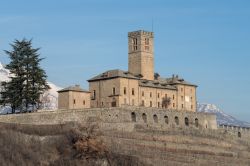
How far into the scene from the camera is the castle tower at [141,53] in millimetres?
97188

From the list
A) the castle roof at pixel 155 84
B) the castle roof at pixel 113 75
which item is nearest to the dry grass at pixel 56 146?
the castle roof at pixel 113 75

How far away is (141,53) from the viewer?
97.3 meters

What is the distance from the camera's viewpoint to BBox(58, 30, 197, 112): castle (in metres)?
89.2

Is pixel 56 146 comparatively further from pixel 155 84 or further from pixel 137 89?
pixel 155 84

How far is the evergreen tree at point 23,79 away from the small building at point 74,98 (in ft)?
14.2

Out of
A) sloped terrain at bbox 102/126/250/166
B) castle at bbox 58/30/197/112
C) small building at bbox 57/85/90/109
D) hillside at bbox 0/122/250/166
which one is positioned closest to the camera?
hillside at bbox 0/122/250/166

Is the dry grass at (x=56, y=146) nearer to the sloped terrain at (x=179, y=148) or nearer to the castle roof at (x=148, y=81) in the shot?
the sloped terrain at (x=179, y=148)

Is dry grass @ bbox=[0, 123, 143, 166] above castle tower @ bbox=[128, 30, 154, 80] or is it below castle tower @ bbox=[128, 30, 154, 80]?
below

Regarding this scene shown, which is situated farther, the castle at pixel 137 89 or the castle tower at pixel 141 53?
the castle tower at pixel 141 53

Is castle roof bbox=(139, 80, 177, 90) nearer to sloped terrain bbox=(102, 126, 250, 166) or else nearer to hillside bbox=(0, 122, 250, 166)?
hillside bbox=(0, 122, 250, 166)

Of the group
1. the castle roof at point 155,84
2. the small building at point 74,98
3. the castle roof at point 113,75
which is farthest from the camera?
the castle roof at point 155,84

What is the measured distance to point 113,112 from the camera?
265 ft

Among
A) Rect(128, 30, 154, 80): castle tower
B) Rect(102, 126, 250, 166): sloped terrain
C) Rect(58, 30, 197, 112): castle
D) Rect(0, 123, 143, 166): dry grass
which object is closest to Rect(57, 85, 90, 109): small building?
Rect(58, 30, 197, 112): castle

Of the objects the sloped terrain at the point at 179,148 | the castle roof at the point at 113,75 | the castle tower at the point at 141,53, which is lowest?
the sloped terrain at the point at 179,148
